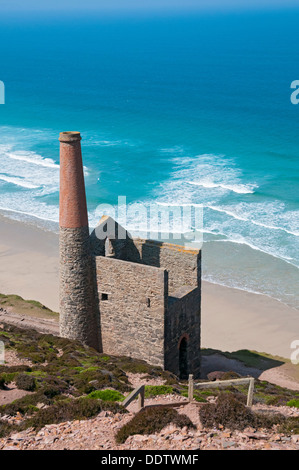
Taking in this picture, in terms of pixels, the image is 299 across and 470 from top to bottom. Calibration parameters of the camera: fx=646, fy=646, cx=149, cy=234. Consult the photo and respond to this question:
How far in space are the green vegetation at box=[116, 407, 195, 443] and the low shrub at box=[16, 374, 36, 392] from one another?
5269mm

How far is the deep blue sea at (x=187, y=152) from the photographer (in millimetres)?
49156

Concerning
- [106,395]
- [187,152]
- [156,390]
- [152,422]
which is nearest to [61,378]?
[106,395]

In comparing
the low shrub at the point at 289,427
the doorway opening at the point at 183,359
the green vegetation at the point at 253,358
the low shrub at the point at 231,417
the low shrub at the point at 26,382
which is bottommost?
the green vegetation at the point at 253,358

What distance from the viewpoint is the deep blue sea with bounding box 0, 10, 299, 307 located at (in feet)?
161

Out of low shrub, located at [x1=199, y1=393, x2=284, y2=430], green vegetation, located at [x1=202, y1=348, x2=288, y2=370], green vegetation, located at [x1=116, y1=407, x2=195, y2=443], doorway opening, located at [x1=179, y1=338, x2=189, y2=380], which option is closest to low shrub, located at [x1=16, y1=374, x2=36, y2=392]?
green vegetation, located at [x1=116, y1=407, x2=195, y2=443]

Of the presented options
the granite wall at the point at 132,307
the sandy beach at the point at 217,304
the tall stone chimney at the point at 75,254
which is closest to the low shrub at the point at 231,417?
the granite wall at the point at 132,307

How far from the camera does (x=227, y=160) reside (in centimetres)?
7412

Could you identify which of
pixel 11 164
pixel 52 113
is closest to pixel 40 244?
pixel 11 164

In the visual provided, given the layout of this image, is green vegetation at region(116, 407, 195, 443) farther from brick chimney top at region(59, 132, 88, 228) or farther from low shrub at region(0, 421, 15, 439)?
brick chimney top at region(59, 132, 88, 228)

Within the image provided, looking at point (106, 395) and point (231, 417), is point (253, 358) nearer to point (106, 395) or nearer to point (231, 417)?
point (106, 395)

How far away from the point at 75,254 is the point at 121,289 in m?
2.36

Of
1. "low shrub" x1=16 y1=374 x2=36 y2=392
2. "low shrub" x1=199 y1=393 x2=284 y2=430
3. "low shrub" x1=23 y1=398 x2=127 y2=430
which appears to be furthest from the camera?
"low shrub" x1=16 y1=374 x2=36 y2=392

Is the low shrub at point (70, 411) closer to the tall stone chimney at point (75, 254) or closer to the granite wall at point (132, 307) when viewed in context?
the granite wall at point (132, 307)
